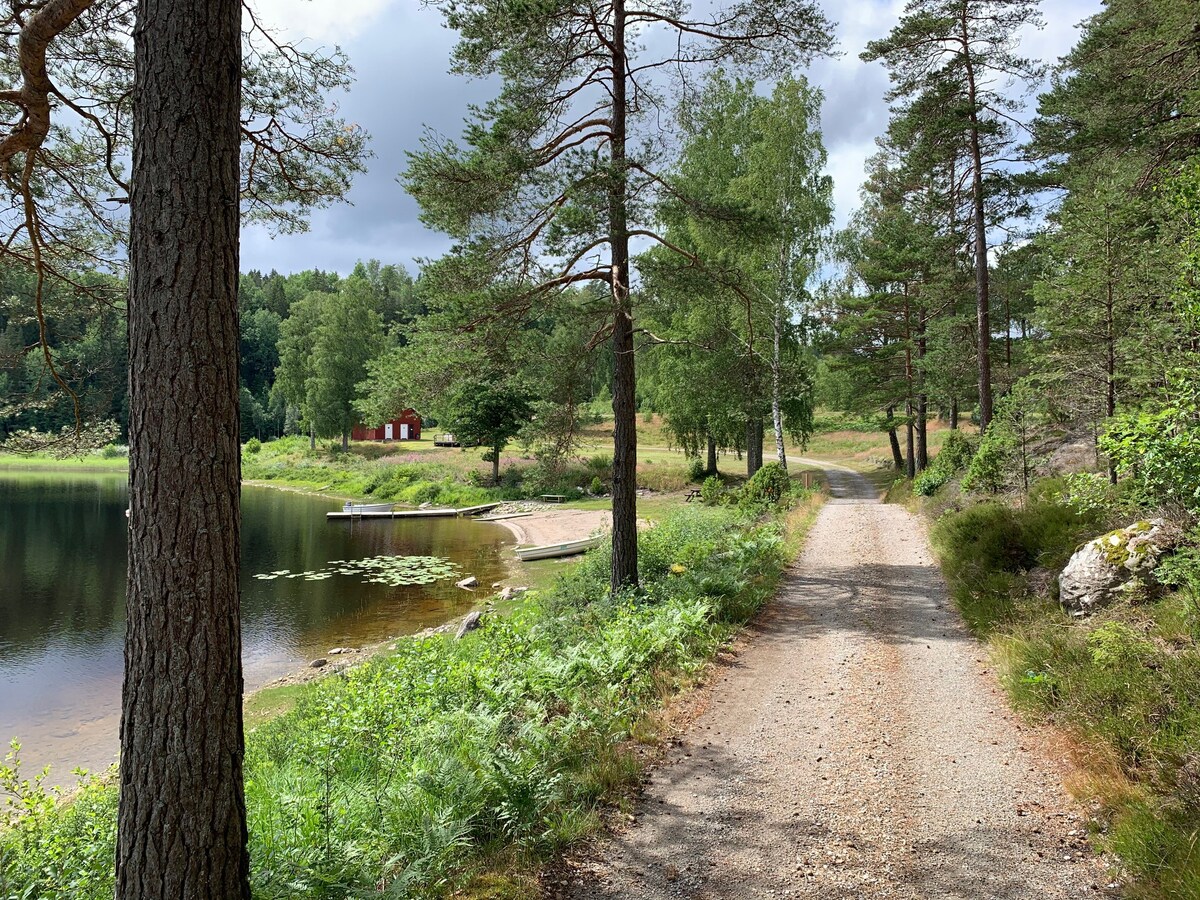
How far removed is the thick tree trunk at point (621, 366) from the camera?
376 inches

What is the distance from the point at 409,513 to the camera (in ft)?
103

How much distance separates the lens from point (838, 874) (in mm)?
3828

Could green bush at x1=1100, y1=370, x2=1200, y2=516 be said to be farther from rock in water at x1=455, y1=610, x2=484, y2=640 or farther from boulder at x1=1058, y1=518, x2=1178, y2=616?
rock in water at x1=455, y1=610, x2=484, y2=640

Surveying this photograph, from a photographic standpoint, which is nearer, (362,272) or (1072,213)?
(1072,213)

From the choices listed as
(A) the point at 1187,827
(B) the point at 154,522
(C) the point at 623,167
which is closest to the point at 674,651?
(A) the point at 1187,827

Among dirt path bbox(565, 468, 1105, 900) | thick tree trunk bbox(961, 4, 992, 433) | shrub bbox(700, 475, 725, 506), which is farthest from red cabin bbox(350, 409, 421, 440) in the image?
dirt path bbox(565, 468, 1105, 900)

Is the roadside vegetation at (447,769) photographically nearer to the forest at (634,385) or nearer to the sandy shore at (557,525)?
the forest at (634,385)

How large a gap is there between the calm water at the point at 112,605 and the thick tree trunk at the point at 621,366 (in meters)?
6.30

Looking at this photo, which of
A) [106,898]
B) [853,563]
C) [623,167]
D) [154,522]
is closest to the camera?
[154,522]

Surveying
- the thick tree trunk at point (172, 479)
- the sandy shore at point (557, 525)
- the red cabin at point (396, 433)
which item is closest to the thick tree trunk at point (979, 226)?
the sandy shore at point (557, 525)

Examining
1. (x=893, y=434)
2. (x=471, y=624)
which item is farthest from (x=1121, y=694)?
(x=893, y=434)

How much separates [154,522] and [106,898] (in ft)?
A: 7.46

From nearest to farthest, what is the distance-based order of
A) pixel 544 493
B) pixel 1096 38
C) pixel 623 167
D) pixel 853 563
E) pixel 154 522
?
pixel 154 522
pixel 623 167
pixel 853 563
pixel 1096 38
pixel 544 493

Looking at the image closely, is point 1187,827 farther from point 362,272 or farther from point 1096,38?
point 362,272
